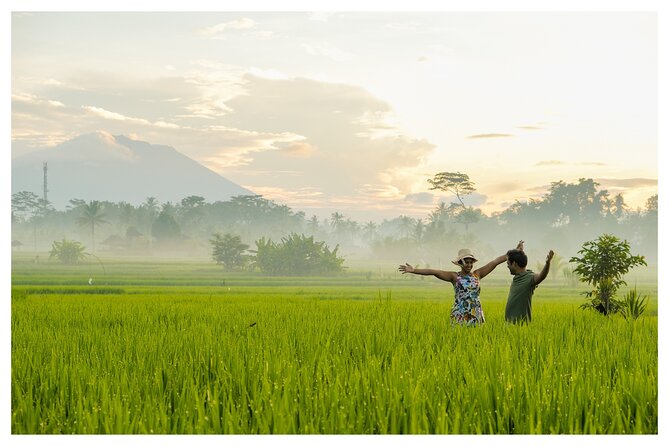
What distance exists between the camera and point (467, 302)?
738 centimetres

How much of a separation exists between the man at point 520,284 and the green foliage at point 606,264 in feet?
11.1

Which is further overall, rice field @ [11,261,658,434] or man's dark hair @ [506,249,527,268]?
man's dark hair @ [506,249,527,268]

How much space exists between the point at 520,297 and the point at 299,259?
45.3 m

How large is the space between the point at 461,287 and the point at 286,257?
4587 centimetres

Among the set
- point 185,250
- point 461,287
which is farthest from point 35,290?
point 185,250

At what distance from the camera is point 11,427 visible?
3.79 m

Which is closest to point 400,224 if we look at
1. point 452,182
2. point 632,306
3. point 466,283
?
point 452,182

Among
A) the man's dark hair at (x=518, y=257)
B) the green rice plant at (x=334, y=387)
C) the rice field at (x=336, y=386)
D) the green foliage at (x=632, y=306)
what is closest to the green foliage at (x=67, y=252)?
the green foliage at (x=632, y=306)

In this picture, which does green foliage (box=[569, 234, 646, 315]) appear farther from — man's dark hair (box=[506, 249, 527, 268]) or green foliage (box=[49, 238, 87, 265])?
green foliage (box=[49, 238, 87, 265])

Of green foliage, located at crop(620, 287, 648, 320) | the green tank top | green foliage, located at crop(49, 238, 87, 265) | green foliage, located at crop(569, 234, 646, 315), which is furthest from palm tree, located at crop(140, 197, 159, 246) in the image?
the green tank top

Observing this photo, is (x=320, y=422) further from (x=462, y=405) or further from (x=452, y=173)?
(x=452, y=173)

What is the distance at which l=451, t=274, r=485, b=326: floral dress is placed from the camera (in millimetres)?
7195

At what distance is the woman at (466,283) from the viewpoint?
714cm

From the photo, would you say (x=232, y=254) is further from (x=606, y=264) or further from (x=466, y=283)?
(x=466, y=283)
